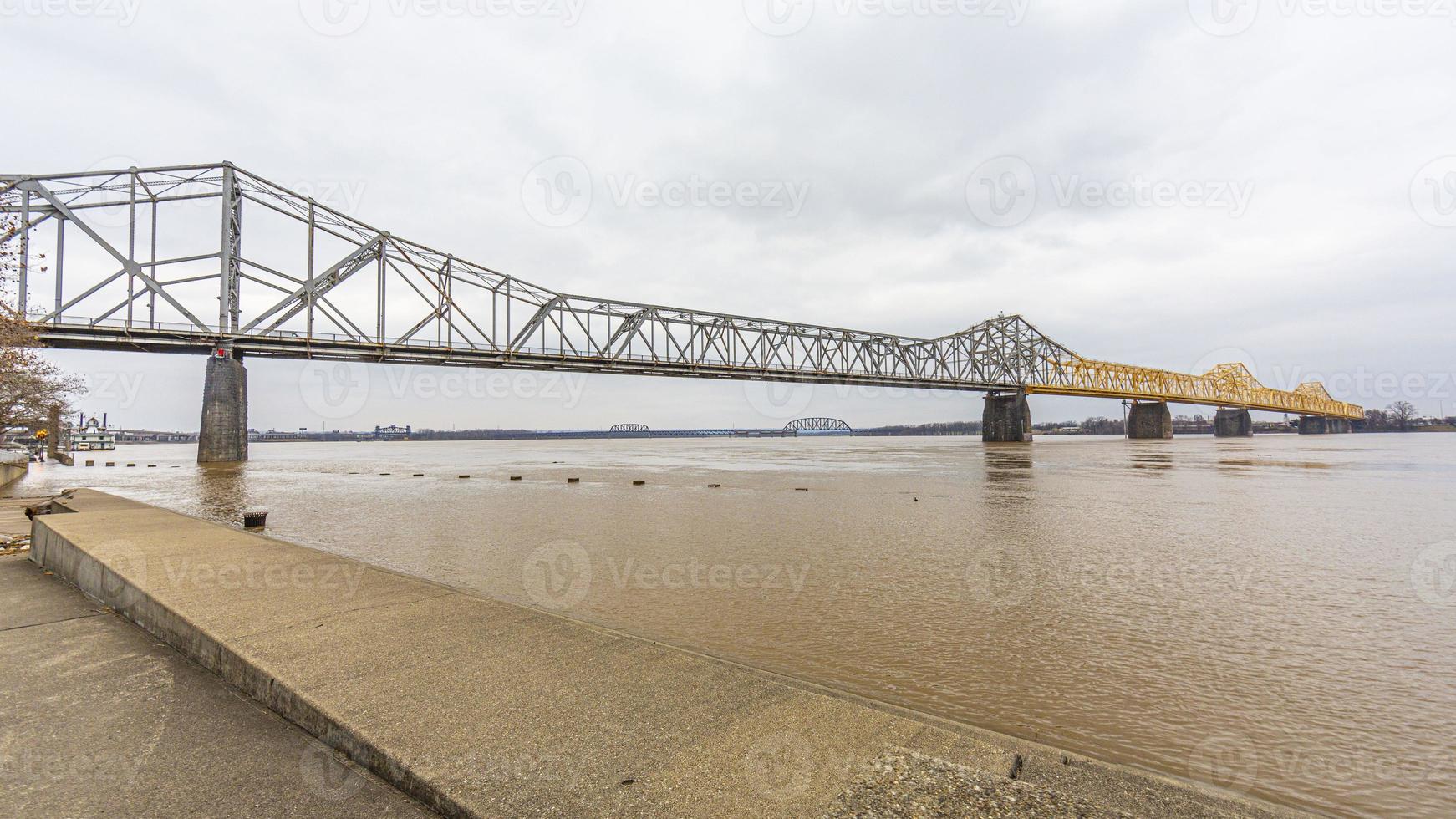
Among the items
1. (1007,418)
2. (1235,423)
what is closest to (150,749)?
(1007,418)

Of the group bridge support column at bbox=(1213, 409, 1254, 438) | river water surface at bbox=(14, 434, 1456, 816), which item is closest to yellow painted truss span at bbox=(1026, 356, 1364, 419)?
bridge support column at bbox=(1213, 409, 1254, 438)

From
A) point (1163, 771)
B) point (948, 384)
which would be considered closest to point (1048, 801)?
point (1163, 771)

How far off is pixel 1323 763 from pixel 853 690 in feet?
9.66

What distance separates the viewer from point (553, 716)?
3.35 m

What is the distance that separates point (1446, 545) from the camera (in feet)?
41.1

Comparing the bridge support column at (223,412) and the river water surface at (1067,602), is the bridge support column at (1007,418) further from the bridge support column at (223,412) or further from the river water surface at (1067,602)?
the bridge support column at (223,412)

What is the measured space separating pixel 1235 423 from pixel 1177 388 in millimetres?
19241

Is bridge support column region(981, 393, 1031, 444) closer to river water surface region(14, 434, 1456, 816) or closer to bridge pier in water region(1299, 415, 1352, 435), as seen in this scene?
river water surface region(14, 434, 1456, 816)

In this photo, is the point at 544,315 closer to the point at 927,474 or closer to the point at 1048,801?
the point at 927,474

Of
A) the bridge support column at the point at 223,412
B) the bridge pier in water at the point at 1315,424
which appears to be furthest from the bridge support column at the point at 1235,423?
the bridge support column at the point at 223,412

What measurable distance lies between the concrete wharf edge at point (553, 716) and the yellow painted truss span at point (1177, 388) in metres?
126

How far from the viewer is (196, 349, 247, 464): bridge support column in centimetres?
5041

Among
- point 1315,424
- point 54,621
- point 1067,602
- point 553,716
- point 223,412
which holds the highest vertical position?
point 223,412

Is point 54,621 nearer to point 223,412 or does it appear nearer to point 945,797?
point 945,797
